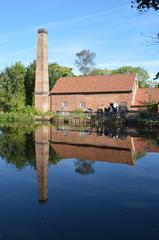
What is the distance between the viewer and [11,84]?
63375 millimetres

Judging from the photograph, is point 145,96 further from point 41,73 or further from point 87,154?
point 87,154

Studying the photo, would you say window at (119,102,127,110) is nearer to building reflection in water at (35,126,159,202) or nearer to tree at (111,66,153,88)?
building reflection in water at (35,126,159,202)

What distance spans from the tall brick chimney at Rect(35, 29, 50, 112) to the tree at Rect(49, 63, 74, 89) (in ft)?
42.4

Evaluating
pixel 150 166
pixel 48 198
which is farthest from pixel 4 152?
pixel 48 198

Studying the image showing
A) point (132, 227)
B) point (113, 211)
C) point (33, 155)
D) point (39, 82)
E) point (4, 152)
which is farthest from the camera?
point (39, 82)

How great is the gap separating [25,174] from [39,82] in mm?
44058

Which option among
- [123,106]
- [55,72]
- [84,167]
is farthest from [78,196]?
[55,72]

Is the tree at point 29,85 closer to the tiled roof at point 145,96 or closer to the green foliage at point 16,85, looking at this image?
the green foliage at point 16,85

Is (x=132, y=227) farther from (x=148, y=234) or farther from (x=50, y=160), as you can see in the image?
(x=50, y=160)

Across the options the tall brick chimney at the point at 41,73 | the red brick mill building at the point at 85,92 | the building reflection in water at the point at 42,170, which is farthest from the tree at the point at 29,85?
the building reflection in water at the point at 42,170

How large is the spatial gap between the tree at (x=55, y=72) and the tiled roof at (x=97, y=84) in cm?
1030

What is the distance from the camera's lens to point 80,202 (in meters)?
8.62

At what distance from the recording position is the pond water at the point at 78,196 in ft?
21.9

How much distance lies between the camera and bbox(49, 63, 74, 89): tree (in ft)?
226
